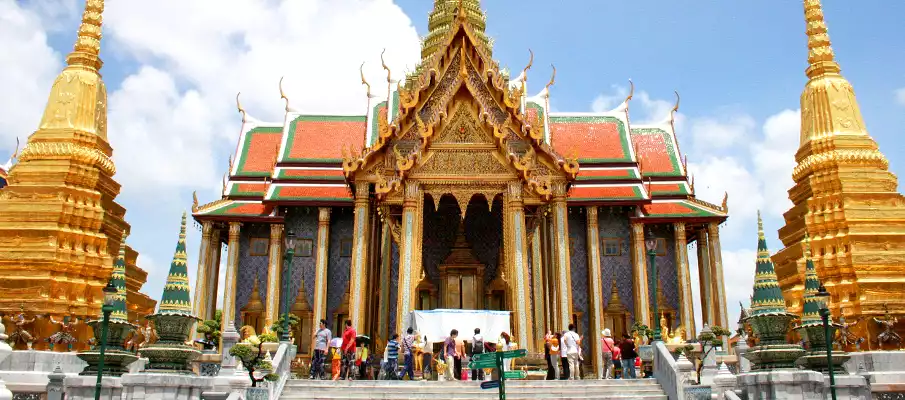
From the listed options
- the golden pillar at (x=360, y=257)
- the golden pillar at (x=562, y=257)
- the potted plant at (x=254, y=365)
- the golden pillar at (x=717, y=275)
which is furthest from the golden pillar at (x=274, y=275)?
the golden pillar at (x=717, y=275)

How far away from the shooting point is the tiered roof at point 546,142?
19.8 m

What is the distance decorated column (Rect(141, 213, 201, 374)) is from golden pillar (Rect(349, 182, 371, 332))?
6227mm

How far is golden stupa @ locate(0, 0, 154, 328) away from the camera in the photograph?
16016 mm

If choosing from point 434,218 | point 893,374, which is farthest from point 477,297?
point 893,374

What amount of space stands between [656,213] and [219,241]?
443 inches

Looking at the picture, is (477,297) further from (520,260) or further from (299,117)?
(299,117)

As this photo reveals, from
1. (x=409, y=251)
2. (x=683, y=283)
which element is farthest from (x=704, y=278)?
(x=409, y=251)

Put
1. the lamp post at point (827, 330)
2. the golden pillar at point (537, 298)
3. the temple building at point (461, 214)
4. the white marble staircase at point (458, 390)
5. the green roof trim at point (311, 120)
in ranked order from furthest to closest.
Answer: the green roof trim at point (311, 120)
the temple building at point (461, 214)
the golden pillar at point (537, 298)
the white marble staircase at point (458, 390)
the lamp post at point (827, 330)

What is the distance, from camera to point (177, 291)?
9195mm

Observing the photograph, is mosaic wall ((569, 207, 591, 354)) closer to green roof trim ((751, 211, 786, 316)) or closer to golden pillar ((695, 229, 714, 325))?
golden pillar ((695, 229, 714, 325))

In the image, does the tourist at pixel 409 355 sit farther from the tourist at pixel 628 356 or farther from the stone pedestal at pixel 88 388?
the stone pedestal at pixel 88 388

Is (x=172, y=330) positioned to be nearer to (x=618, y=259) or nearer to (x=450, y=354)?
(x=450, y=354)

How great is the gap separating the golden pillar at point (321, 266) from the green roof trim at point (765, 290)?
1130 centimetres

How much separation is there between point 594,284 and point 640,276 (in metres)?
1.26
